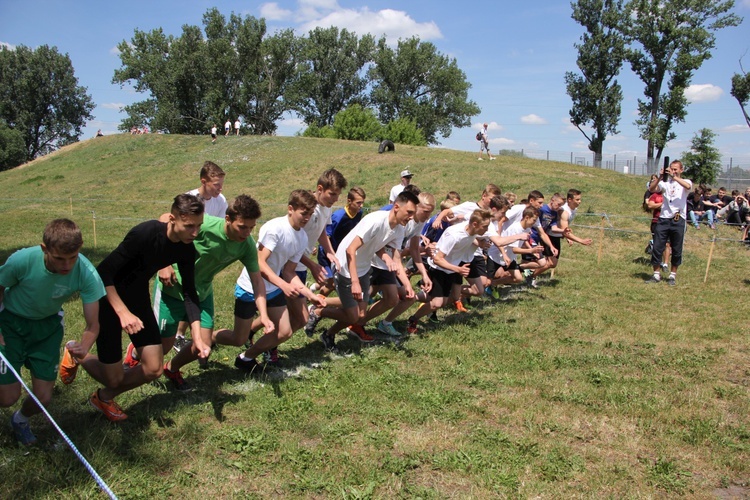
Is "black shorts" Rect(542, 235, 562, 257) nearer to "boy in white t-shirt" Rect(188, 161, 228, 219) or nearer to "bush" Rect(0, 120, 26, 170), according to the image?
"boy in white t-shirt" Rect(188, 161, 228, 219)

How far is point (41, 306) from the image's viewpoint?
343 centimetres

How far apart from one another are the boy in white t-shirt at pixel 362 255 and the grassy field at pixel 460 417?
17.8 inches

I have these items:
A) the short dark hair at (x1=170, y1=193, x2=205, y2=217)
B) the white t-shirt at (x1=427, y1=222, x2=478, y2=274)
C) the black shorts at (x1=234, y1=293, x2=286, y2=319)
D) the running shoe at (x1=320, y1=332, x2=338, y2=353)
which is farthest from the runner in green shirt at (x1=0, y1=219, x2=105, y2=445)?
the white t-shirt at (x1=427, y1=222, x2=478, y2=274)

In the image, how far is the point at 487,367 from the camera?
547 cm

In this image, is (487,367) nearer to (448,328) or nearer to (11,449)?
(448,328)

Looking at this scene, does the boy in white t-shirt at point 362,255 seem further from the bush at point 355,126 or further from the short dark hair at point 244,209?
the bush at point 355,126

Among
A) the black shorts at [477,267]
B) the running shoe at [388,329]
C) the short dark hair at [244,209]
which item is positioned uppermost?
the short dark hair at [244,209]

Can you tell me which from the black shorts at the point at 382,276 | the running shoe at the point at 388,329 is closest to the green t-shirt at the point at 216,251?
the black shorts at the point at 382,276

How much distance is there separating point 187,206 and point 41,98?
3319 inches

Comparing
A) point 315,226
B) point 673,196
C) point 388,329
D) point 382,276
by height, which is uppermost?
point 673,196

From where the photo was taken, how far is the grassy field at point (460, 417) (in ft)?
11.1

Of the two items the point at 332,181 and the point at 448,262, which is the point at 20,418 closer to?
the point at 332,181

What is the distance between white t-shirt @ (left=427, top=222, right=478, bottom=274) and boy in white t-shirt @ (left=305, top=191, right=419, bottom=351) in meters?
0.87

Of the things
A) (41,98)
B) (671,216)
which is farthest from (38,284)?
(41,98)
